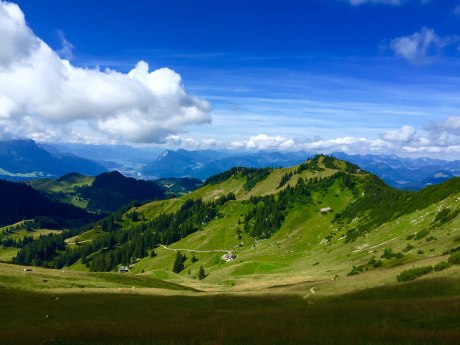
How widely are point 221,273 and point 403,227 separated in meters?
70.3

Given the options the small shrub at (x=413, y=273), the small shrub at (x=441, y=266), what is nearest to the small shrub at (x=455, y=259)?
the small shrub at (x=441, y=266)

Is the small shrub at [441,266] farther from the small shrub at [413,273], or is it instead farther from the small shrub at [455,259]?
the small shrub at [413,273]

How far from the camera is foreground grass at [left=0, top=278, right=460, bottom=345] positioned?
16172mm

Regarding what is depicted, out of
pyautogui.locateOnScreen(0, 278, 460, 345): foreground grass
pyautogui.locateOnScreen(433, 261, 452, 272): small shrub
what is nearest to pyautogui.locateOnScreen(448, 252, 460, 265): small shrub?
pyautogui.locateOnScreen(433, 261, 452, 272): small shrub

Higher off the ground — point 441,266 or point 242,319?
point 441,266

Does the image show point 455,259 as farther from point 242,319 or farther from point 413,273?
point 242,319

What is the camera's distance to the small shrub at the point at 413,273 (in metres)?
40.7

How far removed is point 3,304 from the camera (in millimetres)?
42719

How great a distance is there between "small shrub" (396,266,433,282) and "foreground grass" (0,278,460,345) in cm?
221

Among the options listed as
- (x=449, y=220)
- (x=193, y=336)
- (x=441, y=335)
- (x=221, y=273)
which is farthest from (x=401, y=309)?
(x=221, y=273)

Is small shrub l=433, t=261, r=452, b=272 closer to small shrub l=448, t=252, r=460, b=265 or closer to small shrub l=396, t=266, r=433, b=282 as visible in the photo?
small shrub l=448, t=252, r=460, b=265

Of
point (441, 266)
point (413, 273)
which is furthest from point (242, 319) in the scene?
point (441, 266)

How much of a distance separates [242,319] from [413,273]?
23336 mm

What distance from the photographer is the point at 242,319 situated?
27.3 meters
